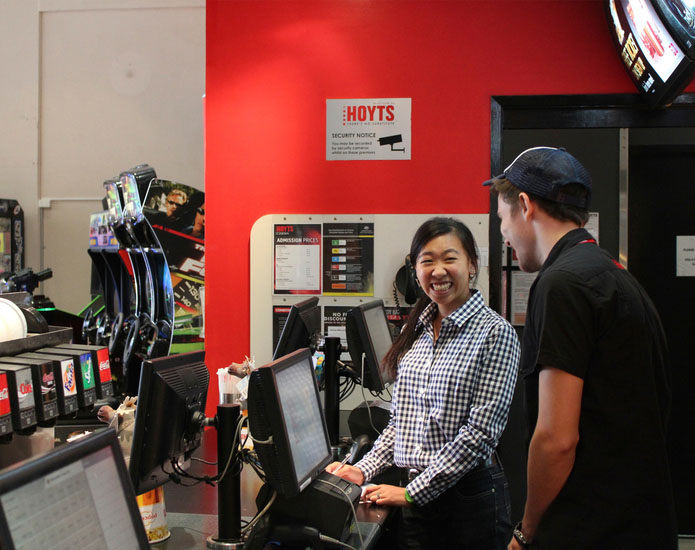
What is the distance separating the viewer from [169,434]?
1.75 meters

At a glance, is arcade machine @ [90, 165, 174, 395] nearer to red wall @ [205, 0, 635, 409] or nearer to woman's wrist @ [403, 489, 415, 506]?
red wall @ [205, 0, 635, 409]

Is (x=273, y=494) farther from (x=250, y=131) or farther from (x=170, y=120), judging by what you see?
(x=170, y=120)

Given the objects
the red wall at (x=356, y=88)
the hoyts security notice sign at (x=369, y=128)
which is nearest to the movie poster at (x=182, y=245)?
the red wall at (x=356, y=88)

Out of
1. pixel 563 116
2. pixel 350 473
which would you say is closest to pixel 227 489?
pixel 350 473

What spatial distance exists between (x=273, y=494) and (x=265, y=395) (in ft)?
1.01

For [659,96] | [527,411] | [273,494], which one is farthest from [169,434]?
[659,96]

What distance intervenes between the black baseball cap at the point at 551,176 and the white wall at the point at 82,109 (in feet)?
20.6

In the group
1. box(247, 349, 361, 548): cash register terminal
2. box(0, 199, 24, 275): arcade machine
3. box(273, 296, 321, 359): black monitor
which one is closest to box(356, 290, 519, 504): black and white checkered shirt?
box(247, 349, 361, 548): cash register terminal

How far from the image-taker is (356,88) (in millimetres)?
3852

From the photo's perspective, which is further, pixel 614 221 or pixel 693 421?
pixel 693 421

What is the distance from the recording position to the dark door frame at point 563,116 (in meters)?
3.70

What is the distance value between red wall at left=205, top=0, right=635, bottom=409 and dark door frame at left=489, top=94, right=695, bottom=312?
0.17ft

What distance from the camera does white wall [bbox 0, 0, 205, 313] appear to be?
25.0 ft

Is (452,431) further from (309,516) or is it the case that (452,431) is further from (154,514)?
(154,514)
